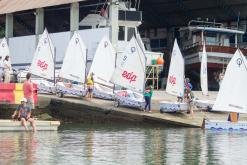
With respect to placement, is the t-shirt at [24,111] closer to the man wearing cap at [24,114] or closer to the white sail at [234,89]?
the man wearing cap at [24,114]

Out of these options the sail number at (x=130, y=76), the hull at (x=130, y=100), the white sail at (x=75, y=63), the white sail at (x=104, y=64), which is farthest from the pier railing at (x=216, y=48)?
A: the hull at (x=130, y=100)

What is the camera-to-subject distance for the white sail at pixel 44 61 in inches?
1688

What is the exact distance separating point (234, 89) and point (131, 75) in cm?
695

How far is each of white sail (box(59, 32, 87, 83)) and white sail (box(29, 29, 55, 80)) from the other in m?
1.06

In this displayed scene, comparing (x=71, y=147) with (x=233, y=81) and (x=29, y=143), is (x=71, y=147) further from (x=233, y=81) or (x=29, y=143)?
(x=233, y=81)

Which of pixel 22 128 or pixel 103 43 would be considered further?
pixel 103 43

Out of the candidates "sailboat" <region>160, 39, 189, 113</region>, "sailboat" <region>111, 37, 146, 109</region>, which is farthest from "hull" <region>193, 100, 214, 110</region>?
"sailboat" <region>111, 37, 146, 109</region>

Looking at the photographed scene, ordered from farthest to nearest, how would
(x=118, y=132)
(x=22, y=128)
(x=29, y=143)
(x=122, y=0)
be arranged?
(x=122, y=0)
(x=118, y=132)
(x=22, y=128)
(x=29, y=143)

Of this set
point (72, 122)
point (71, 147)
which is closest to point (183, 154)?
point (71, 147)

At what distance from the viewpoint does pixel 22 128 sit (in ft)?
90.0

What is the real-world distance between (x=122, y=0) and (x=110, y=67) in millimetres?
10306

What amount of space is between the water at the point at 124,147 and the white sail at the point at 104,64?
1077 centimetres

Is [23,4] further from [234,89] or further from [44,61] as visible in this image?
[234,89]

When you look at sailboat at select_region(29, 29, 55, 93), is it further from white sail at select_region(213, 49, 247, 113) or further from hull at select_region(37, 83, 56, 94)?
white sail at select_region(213, 49, 247, 113)
